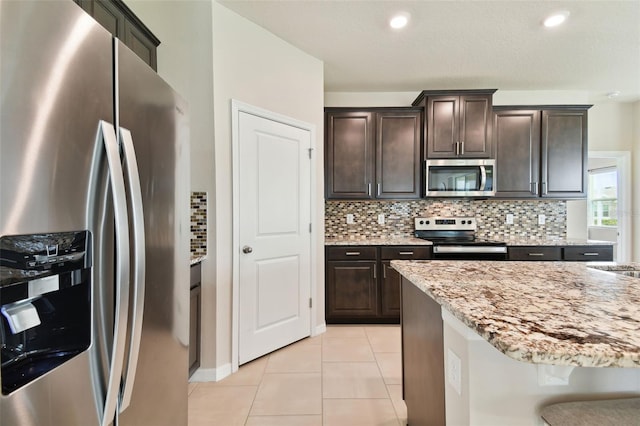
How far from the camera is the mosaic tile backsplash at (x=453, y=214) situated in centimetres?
370

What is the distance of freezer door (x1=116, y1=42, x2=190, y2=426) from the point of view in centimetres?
90

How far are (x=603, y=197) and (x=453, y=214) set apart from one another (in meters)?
3.56

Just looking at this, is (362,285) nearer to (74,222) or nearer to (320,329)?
(320,329)

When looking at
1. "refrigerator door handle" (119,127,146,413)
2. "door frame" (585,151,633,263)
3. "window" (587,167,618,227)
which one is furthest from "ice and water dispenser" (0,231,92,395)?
"window" (587,167,618,227)

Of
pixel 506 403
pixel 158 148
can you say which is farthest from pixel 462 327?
pixel 158 148

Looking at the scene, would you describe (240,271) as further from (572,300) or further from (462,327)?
(572,300)

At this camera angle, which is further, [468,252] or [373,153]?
[373,153]

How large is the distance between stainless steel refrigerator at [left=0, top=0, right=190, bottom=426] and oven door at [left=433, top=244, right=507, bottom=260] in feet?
9.14

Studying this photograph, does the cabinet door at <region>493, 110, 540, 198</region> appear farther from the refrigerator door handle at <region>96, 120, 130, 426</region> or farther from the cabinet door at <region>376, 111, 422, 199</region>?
the refrigerator door handle at <region>96, 120, 130, 426</region>

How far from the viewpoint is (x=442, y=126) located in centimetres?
331

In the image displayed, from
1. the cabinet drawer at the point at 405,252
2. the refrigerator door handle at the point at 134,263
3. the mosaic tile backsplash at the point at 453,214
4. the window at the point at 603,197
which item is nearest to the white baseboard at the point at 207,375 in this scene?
the refrigerator door handle at the point at 134,263

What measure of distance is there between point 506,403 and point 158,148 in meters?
1.37

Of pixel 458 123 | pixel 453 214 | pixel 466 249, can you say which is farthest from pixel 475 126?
pixel 466 249

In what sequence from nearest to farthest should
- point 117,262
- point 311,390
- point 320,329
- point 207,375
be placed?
point 117,262 < point 311,390 < point 207,375 < point 320,329
